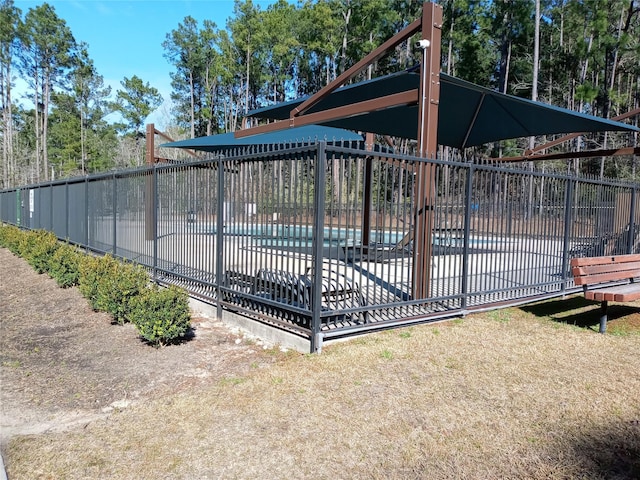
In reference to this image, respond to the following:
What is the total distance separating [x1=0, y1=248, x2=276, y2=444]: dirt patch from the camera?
379cm

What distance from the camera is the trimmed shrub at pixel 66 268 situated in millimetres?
8898

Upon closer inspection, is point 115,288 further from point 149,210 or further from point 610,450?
point 610,450

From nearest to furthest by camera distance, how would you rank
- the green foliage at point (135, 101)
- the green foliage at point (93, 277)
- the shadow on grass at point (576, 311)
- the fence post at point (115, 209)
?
the shadow on grass at point (576, 311) → the green foliage at point (93, 277) → the fence post at point (115, 209) → the green foliage at point (135, 101)

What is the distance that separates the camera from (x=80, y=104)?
5428 centimetres

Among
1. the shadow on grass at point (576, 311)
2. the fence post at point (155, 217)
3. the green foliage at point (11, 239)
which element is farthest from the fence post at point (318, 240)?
the green foliage at point (11, 239)

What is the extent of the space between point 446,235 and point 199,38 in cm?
5218

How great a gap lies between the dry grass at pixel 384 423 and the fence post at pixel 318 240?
0.31 m

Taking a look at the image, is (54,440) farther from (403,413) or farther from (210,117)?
(210,117)

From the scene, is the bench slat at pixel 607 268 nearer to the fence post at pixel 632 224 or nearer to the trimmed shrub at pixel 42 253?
the fence post at pixel 632 224

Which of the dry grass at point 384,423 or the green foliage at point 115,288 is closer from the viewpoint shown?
the dry grass at point 384,423

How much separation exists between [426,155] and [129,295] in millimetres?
4361

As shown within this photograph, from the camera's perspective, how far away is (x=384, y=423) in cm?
326

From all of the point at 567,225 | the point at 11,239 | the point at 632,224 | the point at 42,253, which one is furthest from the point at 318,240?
the point at 11,239

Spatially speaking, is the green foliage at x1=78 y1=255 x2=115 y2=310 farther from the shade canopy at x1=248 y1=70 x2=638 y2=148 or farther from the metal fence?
the shade canopy at x1=248 y1=70 x2=638 y2=148
